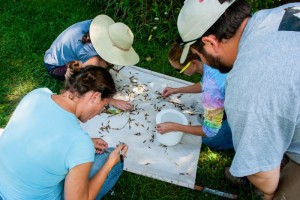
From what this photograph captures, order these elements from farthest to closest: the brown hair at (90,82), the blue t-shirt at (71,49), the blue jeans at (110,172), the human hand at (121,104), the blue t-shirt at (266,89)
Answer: the human hand at (121,104) → the blue t-shirt at (71,49) → the blue jeans at (110,172) → the brown hair at (90,82) → the blue t-shirt at (266,89)

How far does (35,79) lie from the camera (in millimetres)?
4137

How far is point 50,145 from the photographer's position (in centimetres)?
219

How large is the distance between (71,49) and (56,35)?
3.63 ft

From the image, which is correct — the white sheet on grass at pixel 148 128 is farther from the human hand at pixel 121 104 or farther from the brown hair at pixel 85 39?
the brown hair at pixel 85 39

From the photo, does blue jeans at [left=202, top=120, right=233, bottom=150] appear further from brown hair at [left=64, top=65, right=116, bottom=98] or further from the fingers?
brown hair at [left=64, top=65, right=116, bottom=98]

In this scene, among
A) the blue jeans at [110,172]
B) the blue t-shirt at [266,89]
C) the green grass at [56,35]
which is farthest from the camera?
the green grass at [56,35]

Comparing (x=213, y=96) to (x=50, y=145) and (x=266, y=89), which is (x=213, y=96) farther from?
(x=50, y=145)

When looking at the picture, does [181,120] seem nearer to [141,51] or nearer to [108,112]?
[108,112]

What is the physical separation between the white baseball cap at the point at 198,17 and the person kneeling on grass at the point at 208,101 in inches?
24.7

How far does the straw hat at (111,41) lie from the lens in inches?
135

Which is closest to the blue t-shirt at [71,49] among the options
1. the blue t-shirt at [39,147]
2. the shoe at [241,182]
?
the blue t-shirt at [39,147]

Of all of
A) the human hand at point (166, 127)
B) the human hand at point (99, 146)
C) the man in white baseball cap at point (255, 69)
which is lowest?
the human hand at point (166, 127)

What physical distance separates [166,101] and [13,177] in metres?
2.09

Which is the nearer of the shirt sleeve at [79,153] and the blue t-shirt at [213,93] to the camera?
the shirt sleeve at [79,153]
